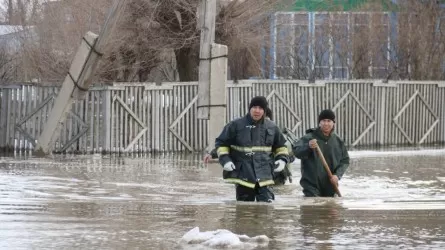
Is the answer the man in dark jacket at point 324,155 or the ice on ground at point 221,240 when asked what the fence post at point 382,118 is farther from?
the ice on ground at point 221,240

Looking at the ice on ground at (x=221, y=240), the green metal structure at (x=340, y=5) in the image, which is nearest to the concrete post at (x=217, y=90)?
the ice on ground at (x=221, y=240)

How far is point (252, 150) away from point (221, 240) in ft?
12.9

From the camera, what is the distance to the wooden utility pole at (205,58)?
2144cm

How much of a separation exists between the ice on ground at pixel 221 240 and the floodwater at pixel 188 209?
0.33ft

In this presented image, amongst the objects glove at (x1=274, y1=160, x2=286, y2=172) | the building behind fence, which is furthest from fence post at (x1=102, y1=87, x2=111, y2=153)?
glove at (x1=274, y1=160, x2=286, y2=172)

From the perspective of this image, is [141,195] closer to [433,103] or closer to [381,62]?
[433,103]

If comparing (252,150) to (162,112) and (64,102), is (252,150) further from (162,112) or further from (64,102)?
(162,112)

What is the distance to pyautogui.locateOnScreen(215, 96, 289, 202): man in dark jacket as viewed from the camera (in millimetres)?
13555

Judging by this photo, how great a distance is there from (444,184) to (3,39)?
88.4 feet

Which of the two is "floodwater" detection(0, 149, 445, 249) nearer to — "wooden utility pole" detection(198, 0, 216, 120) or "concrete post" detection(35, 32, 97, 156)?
"wooden utility pole" detection(198, 0, 216, 120)

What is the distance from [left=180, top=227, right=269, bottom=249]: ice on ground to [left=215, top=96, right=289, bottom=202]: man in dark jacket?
3411 mm

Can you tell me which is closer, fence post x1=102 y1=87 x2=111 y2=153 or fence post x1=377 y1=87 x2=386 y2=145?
fence post x1=102 y1=87 x2=111 y2=153

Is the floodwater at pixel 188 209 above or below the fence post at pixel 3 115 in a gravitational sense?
below

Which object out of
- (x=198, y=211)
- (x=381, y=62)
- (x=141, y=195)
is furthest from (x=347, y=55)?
(x=198, y=211)
